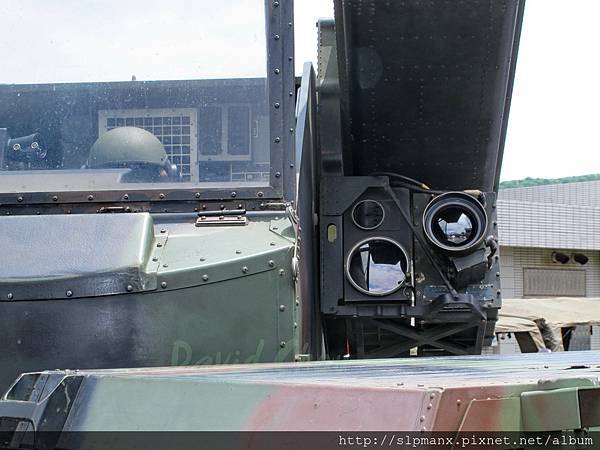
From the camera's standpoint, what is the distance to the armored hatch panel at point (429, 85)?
4.14 meters

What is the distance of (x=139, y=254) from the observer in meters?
3.04

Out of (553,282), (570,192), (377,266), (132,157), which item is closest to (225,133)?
(132,157)

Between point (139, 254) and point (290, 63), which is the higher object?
point (290, 63)

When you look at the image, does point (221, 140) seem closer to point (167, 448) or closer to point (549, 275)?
point (167, 448)

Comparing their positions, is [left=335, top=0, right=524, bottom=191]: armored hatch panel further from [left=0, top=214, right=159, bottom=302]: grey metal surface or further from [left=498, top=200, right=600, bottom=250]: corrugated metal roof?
[left=498, top=200, right=600, bottom=250]: corrugated metal roof

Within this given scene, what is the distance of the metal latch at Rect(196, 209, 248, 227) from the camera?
3344mm

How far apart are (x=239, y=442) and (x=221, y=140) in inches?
79.8

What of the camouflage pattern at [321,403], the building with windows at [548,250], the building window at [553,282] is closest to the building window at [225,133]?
the camouflage pattern at [321,403]

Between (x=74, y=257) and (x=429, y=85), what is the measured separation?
2015 mm

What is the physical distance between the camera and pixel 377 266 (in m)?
4.40

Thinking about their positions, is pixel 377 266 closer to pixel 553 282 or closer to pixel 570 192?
pixel 553 282

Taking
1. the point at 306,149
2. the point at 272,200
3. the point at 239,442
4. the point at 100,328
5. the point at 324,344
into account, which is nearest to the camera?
the point at 239,442

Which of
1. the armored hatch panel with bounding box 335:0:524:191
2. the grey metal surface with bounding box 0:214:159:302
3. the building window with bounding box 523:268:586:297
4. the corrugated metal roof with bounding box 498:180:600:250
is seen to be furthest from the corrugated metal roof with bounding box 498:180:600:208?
the grey metal surface with bounding box 0:214:159:302

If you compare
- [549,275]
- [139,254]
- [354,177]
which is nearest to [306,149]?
[354,177]
